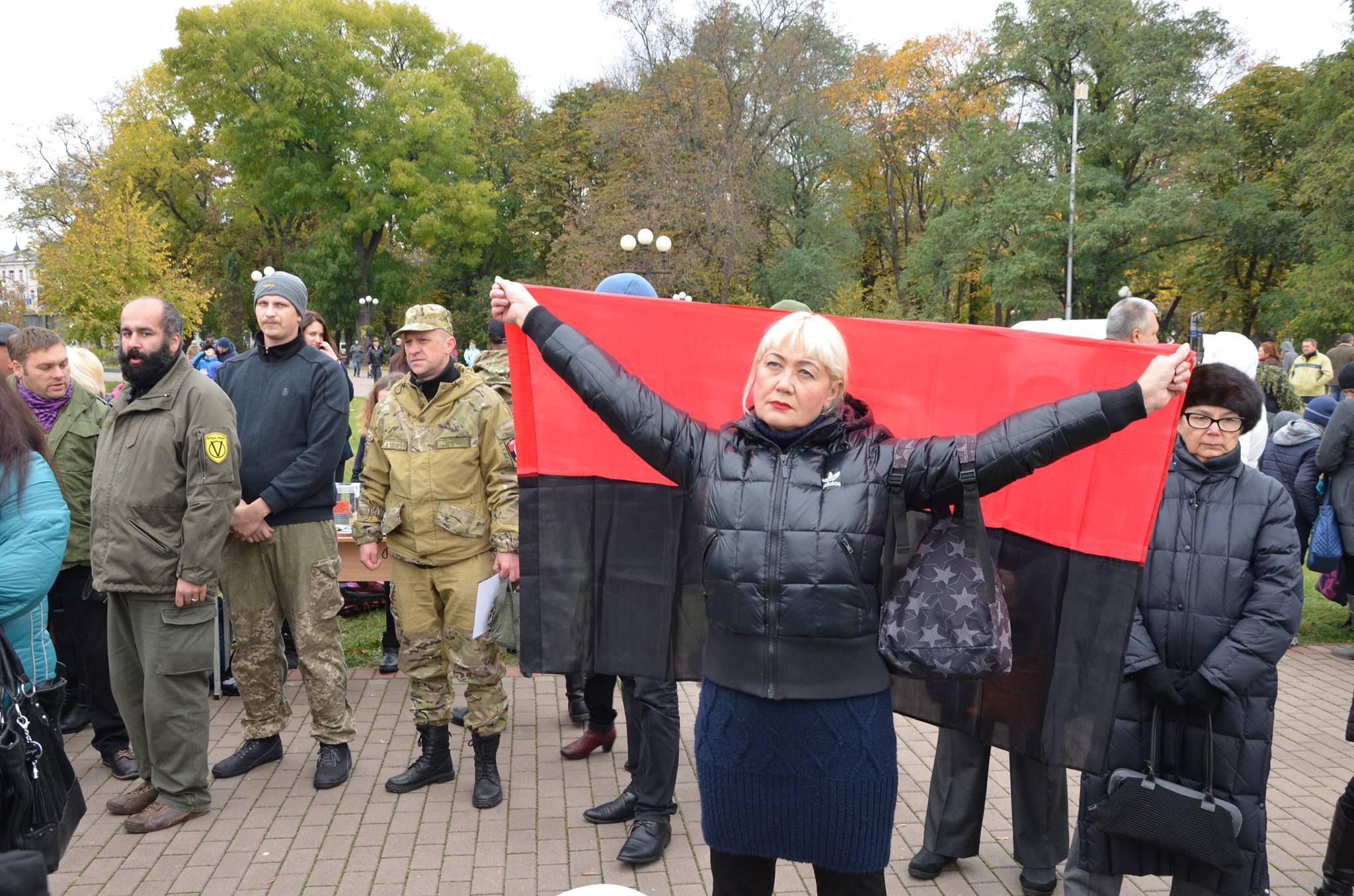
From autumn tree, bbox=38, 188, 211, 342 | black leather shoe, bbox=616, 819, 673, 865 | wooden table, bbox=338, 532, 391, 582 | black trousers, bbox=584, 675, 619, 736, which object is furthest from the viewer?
autumn tree, bbox=38, 188, 211, 342

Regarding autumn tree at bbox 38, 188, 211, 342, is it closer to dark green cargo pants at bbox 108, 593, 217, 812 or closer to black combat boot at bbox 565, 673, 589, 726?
black combat boot at bbox 565, 673, 589, 726

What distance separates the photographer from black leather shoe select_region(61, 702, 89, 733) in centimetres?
579

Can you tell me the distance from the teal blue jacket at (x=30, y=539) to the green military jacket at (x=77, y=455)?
2318 millimetres

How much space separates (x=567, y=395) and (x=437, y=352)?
1411 mm

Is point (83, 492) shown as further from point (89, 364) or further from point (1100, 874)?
point (1100, 874)

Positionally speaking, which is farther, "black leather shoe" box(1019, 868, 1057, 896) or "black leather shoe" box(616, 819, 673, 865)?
"black leather shoe" box(616, 819, 673, 865)

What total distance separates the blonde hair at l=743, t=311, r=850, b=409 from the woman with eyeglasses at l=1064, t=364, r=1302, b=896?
54.4 inches

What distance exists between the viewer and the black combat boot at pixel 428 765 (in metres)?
4.93

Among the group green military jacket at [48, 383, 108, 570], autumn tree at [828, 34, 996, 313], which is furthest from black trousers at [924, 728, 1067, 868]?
autumn tree at [828, 34, 996, 313]

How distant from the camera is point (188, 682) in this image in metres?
4.52

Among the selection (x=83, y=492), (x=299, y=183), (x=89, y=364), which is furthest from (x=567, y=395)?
(x=299, y=183)

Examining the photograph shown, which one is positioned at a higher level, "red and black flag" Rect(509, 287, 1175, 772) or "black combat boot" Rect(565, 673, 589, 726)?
"red and black flag" Rect(509, 287, 1175, 772)

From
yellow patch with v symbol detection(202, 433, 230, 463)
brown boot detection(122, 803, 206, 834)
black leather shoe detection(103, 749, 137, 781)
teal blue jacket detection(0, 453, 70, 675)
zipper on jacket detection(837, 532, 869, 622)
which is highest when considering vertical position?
zipper on jacket detection(837, 532, 869, 622)

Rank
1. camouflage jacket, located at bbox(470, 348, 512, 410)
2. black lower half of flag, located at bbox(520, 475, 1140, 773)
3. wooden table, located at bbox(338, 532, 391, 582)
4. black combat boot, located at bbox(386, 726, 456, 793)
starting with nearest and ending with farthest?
1. black lower half of flag, located at bbox(520, 475, 1140, 773)
2. black combat boot, located at bbox(386, 726, 456, 793)
3. camouflage jacket, located at bbox(470, 348, 512, 410)
4. wooden table, located at bbox(338, 532, 391, 582)
